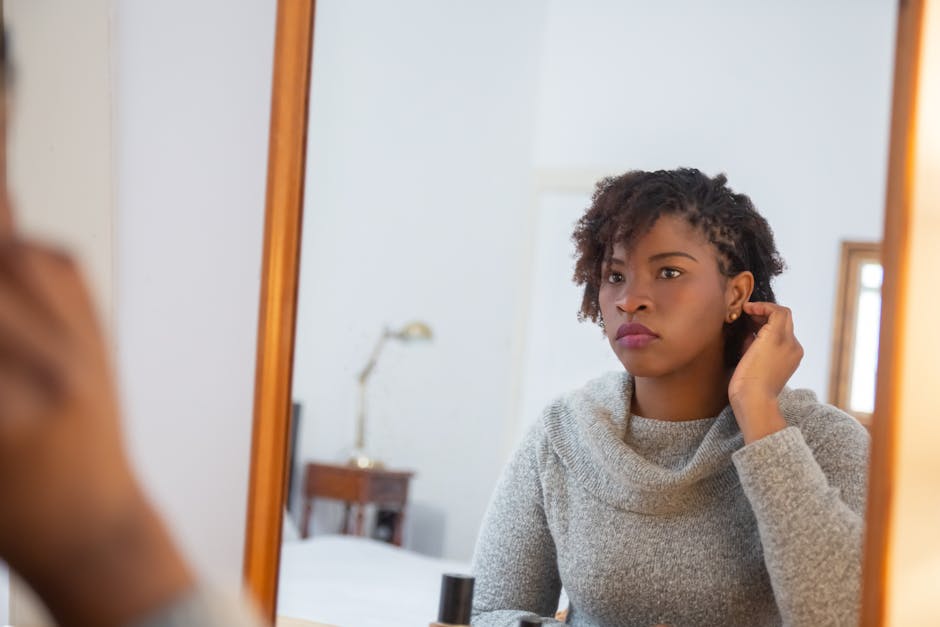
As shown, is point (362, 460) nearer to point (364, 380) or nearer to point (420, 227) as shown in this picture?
point (364, 380)

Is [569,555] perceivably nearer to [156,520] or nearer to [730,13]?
[730,13]

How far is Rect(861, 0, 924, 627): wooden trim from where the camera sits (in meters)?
0.71

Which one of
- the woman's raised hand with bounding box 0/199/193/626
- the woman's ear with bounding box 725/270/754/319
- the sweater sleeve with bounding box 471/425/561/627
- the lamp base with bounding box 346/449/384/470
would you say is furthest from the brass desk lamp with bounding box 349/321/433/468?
the woman's raised hand with bounding box 0/199/193/626

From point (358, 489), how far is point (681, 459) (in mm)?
264

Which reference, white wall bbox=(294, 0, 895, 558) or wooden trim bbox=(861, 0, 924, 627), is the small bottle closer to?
white wall bbox=(294, 0, 895, 558)

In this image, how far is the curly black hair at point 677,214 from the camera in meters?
0.77

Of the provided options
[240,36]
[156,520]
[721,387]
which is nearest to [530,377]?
[721,387]

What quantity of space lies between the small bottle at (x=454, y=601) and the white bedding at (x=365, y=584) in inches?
0.4

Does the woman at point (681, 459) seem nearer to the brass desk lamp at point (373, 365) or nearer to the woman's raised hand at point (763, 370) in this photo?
the woman's raised hand at point (763, 370)

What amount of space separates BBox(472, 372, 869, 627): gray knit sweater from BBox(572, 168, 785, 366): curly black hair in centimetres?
7

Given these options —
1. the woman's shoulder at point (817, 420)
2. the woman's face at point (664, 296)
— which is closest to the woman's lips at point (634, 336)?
the woman's face at point (664, 296)

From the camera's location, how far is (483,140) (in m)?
0.83

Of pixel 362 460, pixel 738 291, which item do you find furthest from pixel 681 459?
pixel 362 460

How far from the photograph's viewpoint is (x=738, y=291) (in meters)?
0.80
